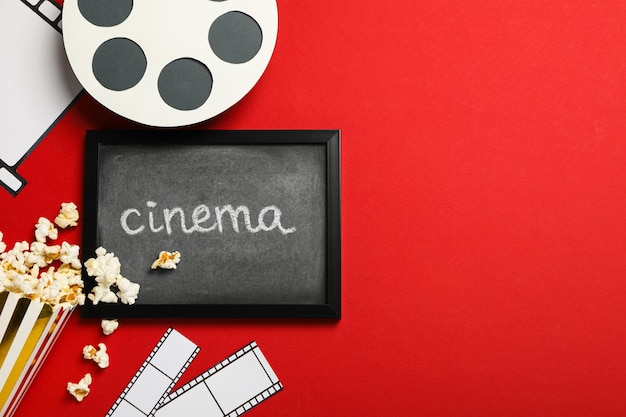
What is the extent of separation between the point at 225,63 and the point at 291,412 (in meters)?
0.82

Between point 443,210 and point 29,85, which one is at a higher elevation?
point 29,85

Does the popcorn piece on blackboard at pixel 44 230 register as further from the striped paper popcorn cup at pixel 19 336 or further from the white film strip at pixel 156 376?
the white film strip at pixel 156 376

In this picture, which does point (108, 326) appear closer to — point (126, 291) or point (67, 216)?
point (126, 291)

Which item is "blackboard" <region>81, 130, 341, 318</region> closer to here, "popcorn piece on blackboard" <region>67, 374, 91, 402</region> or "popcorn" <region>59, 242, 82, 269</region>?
"popcorn" <region>59, 242, 82, 269</region>

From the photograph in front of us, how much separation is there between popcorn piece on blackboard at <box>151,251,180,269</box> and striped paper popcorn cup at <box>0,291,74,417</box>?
22 cm

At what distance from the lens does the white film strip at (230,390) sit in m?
1.33

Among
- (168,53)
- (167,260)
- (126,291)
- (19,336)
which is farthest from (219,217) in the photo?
(19,336)

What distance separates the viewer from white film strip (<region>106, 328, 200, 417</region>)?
1333 millimetres

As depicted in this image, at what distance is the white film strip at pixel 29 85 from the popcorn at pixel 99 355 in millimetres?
424

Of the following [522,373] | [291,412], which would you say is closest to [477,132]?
[522,373]

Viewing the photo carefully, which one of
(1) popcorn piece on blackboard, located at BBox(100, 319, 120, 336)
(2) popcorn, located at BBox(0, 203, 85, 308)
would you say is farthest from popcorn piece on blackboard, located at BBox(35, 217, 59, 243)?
(1) popcorn piece on blackboard, located at BBox(100, 319, 120, 336)

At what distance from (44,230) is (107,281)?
21 centimetres

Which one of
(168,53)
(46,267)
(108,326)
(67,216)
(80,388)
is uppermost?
(168,53)

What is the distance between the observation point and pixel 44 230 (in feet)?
4.38
